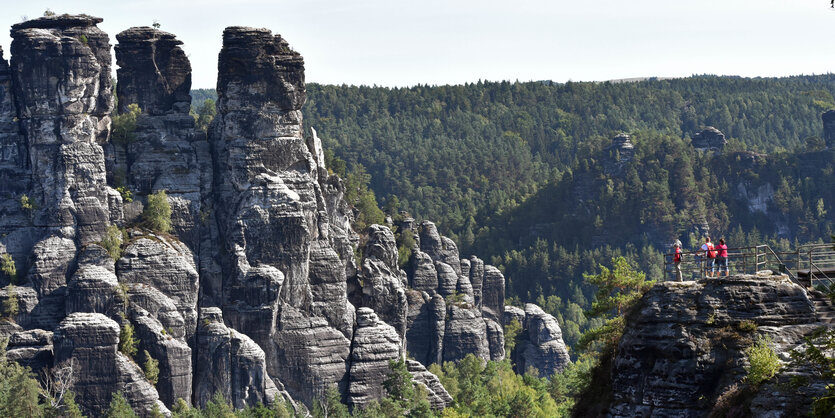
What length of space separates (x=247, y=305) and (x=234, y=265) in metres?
2.89

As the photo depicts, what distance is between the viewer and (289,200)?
10769 centimetres

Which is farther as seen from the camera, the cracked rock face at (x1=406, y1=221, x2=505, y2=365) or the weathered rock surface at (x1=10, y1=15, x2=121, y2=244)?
the cracked rock face at (x1=406, y1=221, x2=505, y2=365)

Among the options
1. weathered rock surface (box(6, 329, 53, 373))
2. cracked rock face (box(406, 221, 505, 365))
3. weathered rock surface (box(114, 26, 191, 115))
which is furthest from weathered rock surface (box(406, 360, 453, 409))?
weathered rock surface (box(6, 329, 53, 373))

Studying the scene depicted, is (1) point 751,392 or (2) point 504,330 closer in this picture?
(1) point 751,392

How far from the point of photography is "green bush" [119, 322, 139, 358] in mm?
99125

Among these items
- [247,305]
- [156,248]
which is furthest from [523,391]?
[156,248]

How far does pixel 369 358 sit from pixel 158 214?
17814 millimetres

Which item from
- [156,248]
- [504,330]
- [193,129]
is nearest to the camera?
[156,248]

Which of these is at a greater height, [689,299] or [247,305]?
[689,299]

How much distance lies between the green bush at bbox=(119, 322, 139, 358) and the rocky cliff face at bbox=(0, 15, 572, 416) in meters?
0.42

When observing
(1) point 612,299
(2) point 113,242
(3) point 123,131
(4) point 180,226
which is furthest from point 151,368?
(1) point 612,299

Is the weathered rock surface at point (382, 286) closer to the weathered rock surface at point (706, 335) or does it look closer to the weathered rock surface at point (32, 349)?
the weathered rock surface at point (32, 349)

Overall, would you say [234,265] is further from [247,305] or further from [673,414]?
[673,414]

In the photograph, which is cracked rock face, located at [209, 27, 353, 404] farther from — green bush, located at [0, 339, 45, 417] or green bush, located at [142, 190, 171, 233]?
green bush, located at [0, 339, 45, 417]
